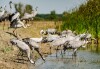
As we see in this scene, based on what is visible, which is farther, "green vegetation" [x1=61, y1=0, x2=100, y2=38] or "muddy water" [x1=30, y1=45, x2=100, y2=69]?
"green vegetation" [x1=61, y1=0, x2=100, y2=38]

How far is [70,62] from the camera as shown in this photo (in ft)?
60.9

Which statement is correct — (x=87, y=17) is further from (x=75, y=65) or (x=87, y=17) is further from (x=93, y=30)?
(x=75, y=65)

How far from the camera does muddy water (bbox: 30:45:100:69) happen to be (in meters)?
17.1

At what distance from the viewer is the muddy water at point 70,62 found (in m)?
17.1

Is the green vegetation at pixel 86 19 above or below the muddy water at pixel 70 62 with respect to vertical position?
above

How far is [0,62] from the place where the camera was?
15648 mm

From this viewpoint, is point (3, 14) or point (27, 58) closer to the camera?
point (27, 58)

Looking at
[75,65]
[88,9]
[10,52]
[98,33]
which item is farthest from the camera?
[88,9]

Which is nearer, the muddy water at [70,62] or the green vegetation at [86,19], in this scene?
the muddy water at [70,62]

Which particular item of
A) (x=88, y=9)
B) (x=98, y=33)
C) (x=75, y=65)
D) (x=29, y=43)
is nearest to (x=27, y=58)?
(x=29, y=43)

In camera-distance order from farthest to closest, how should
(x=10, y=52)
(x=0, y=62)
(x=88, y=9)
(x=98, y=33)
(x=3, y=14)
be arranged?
→ (x=88, y=9)
(x=98, y=33)
(x=3, y=14)
(x=10, y=52)
(x=0, y=62)

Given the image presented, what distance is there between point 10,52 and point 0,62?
3.73 meters

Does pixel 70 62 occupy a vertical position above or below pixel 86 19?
below

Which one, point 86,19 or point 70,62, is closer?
point 70,62
